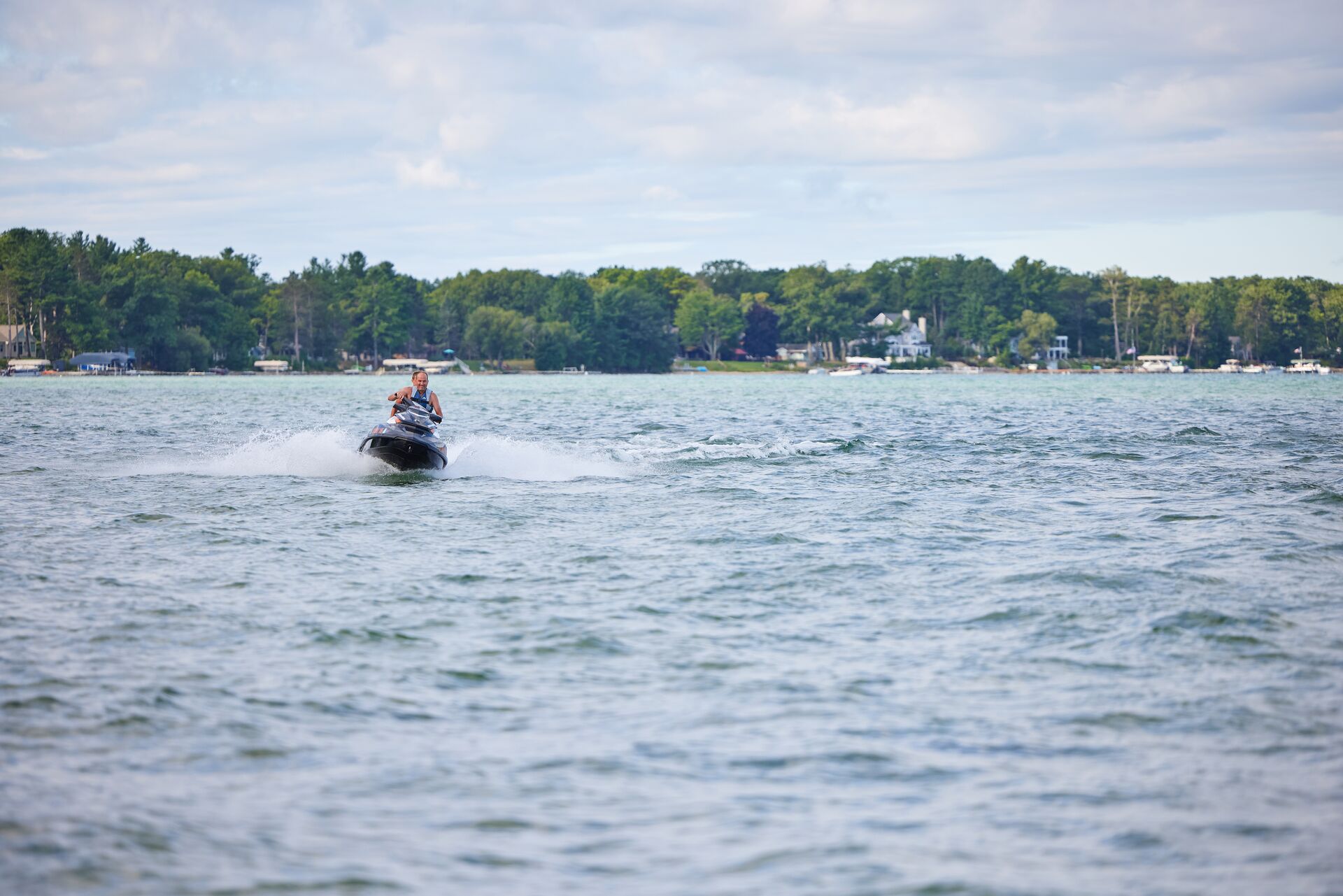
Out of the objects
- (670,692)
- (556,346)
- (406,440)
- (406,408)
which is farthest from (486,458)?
(556,346)

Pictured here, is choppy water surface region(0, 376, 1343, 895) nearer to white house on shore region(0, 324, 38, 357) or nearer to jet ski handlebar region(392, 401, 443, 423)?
jet ski handlebar region(392, 401, 443, 423)

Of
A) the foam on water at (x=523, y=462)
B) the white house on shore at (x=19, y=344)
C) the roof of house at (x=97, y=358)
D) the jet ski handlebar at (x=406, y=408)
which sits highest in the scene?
the white house on shore at (x=19, y=344)

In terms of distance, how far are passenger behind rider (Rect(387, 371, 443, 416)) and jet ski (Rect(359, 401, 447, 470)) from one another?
0.10 m

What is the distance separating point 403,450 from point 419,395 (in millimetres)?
1210

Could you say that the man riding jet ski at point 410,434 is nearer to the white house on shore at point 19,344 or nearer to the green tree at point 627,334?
the white house on shore at point 19,344

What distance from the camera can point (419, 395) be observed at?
26.0 meters

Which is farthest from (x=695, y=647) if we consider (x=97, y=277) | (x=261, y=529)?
(x=97, y=277)

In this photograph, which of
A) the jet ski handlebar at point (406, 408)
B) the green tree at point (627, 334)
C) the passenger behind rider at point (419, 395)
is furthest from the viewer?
the green tree at point (627, 334)

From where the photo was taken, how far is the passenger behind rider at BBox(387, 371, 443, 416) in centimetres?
2509

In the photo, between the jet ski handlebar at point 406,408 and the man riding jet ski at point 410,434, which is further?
the jet ski handlebar at point 406,408

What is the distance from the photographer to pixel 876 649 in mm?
11453

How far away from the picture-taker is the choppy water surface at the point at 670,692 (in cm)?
707

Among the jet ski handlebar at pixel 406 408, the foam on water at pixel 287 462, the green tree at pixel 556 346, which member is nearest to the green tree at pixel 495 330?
the green tree at pixel 556 346

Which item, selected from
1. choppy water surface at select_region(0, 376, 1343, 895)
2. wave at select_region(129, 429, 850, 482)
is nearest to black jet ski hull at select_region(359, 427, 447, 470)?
wave at select_region(129, 429, 850, 482)
